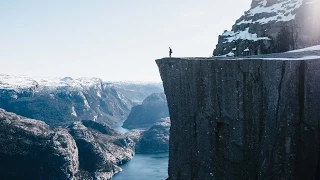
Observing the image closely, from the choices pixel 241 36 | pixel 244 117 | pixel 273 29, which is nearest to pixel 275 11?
pixel 241 36

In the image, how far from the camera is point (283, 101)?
29.9 m

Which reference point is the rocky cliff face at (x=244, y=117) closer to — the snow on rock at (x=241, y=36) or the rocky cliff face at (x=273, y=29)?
the rocky cliff face at (x=273, y=29)

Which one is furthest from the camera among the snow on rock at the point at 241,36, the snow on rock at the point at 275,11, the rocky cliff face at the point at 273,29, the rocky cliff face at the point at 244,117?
the snow on rock at the point at 241,36

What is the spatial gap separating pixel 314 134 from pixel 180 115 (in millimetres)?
13150

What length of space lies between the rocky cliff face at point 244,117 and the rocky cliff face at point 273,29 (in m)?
27.5

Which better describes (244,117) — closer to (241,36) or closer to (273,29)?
(273,29)

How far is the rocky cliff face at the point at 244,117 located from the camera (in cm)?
2953

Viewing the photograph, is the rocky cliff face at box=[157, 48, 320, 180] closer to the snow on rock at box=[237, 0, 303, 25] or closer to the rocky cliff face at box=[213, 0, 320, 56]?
the rocky cliff face at box=[213, 0, 320, 56]

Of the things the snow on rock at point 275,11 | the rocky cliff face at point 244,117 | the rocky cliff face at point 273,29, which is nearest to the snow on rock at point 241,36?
the rocky cliff face at point 273,29

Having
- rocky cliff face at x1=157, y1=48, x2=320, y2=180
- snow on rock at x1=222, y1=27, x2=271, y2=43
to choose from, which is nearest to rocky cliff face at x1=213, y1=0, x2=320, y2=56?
snow on rock at x1=222, y1=27, x2=271, y2=43

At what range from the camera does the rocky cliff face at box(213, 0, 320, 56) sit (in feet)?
196

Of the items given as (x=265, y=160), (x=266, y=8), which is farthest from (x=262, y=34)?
(x=265, y=160)

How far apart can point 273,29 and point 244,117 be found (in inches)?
1711

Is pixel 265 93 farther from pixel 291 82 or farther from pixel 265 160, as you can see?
pixel 265 160
